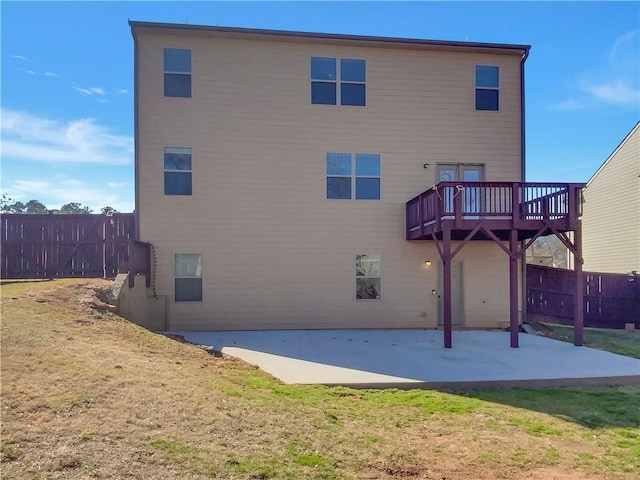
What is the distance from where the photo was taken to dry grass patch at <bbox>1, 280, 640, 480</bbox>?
2934 millimetres

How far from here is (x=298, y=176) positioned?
11273 mm

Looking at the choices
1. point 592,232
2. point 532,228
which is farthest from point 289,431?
point 592,232

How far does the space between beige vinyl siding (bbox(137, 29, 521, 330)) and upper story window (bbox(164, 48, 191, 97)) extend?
17cm

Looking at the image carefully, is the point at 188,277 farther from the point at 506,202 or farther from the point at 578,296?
the point at 578,296

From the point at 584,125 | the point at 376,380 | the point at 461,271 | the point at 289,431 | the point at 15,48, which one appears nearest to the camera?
the point at 289,431

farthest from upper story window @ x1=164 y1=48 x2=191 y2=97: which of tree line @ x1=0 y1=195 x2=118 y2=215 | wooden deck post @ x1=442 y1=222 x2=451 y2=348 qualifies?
wooden deck post @ x1=442 y1=222 x2=451 y2=348

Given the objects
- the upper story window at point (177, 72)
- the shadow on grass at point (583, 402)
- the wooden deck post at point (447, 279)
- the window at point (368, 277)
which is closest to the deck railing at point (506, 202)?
the wooden deck post at point (447, 279)

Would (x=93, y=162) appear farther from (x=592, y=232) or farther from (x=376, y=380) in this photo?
(x=592, y=232)

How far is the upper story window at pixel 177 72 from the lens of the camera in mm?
11000

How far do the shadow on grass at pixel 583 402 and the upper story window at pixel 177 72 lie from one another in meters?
9.72

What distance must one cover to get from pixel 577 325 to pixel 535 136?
6.20 metres

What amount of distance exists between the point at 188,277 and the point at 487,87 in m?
9.72

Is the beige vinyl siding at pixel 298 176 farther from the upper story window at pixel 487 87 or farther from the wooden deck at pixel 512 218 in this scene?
the wooden deck at pixel 512 218

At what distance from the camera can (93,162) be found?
51.4 feet
